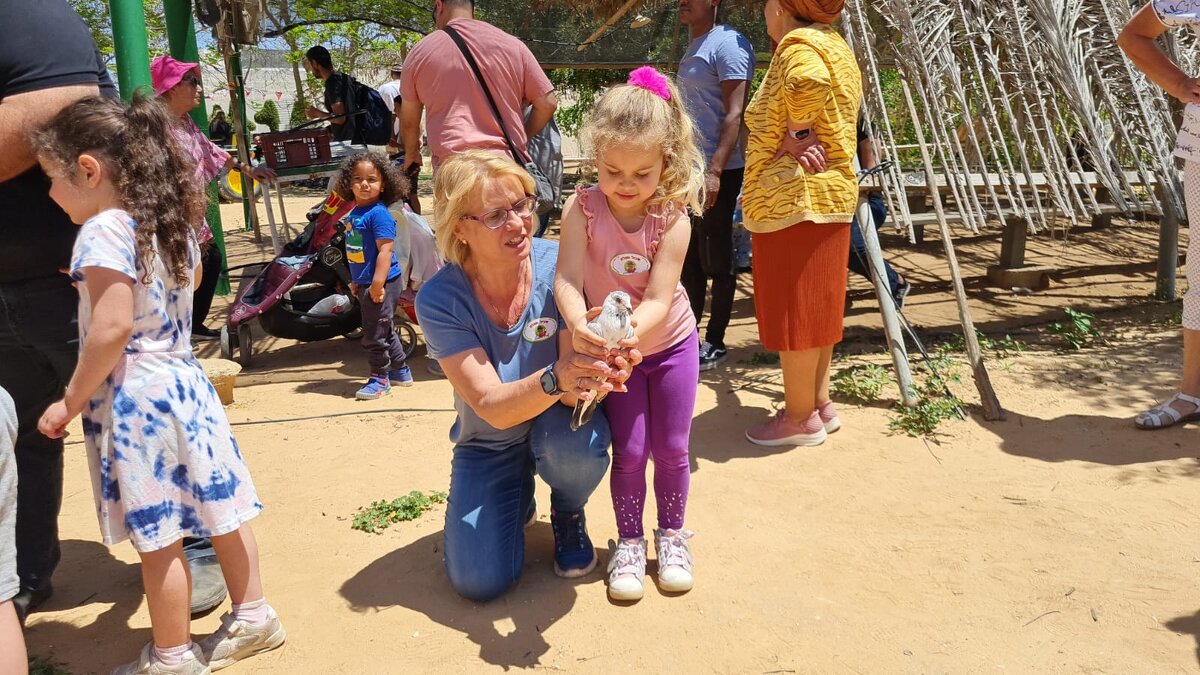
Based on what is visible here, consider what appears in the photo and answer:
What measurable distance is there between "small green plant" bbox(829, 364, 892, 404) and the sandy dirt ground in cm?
9

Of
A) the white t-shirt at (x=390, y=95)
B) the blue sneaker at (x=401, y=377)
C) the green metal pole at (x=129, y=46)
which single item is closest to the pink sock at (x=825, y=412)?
the blue sneaker at (x=401, y=377)

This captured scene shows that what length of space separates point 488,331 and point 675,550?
89cm

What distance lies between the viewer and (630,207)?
2656 mm

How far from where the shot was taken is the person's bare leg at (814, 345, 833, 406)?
3.94 meters

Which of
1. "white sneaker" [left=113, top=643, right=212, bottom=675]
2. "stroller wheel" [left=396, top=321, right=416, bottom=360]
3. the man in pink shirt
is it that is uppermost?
the man in pink shirt

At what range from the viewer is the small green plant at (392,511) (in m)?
3.31

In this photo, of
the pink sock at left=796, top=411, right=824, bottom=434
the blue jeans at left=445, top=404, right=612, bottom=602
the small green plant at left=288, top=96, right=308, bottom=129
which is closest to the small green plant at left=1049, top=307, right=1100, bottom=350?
the pink sock at left=796, top=411, right=824, bottom=434

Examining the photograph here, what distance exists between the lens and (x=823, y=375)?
3.99m

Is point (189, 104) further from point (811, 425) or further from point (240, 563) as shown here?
point (811, 425)

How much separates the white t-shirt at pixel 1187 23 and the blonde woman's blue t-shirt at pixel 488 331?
8.99 ft

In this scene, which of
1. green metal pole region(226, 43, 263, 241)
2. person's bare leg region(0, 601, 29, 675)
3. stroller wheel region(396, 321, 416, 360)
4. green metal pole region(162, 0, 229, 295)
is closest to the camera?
person's bare leg region(0, 601, 29, 675)

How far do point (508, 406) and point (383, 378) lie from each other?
107 inches

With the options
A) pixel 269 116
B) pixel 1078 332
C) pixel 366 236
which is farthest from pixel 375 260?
pixel 269 116

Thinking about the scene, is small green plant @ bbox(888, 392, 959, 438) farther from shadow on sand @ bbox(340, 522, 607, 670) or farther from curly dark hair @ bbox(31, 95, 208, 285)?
curly dark hair @ bbox(31, 95, 208, 285)
